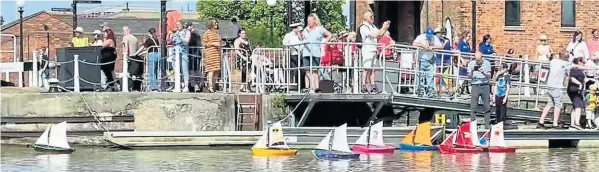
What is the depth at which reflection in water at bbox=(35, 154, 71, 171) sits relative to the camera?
16.2m

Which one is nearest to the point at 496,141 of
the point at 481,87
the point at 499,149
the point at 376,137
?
the point at 499,149

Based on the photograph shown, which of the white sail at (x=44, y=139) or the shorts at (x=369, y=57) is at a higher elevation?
the shorts at (x=369, y=57)

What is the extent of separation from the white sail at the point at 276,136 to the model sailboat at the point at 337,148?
0.91 m

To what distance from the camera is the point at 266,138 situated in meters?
18.9

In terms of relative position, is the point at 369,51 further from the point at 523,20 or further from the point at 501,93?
the point at 523,20

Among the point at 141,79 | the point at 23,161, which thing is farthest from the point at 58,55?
the point at 23,161

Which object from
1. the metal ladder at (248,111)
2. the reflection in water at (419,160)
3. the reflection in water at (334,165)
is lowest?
the reflection in water at (334,165)

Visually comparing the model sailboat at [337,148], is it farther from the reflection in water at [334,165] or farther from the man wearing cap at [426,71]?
the man wearing cap at [426,71]

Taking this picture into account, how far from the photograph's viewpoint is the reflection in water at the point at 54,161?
16156 millimetres

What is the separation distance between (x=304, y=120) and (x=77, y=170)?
253 inches

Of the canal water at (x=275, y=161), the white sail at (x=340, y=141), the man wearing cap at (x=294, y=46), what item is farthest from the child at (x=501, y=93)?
the white sail at (x=340, y=141)

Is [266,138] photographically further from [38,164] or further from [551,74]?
[551,74]

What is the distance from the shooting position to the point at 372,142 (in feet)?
63.6

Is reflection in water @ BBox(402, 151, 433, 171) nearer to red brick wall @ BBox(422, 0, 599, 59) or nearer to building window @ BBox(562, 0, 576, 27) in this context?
red brick wall @ BBox(422, 0, 599, 59)
